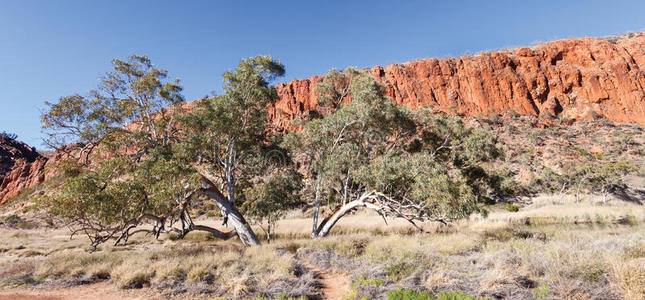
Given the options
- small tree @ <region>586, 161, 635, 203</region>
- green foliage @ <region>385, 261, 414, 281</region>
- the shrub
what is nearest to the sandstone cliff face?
small tree @ <region>586, 161, 635, 203</region>

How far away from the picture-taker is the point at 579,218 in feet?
73.7

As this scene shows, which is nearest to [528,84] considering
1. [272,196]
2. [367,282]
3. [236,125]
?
[272,196]

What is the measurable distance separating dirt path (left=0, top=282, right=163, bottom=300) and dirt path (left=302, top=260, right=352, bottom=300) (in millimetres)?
4248

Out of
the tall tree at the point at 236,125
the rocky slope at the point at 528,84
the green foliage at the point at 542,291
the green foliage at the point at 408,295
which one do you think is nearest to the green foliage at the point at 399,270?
the green foliage at the point at 408,295

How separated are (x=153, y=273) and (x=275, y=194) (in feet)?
28.2

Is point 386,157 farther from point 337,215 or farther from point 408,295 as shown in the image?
point 408,295

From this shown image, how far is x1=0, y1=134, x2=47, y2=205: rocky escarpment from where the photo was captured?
5566 cm

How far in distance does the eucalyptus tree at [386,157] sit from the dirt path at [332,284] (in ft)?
19.5

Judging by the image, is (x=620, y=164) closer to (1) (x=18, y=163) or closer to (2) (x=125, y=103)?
(2) (x=125, y=103)

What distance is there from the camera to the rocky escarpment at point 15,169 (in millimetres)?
55656

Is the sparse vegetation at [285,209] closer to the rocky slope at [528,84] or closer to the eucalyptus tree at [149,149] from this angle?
the eucalyptus tree at [149,149]

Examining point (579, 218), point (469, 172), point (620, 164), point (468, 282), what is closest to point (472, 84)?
point (620, 164)

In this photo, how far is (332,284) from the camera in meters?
7.95

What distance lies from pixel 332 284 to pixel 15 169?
85.8 metres
